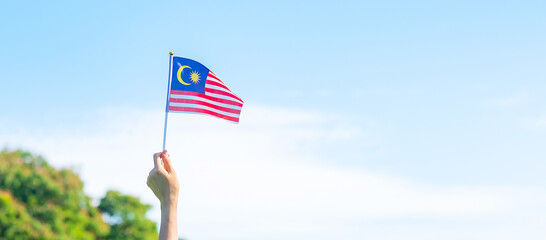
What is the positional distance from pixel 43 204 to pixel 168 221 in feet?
111

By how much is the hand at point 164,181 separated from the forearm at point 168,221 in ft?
0.06

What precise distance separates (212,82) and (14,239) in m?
28.8

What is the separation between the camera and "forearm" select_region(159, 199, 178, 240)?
4.48 m

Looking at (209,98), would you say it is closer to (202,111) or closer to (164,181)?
(202,111)

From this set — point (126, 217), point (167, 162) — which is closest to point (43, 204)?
point (126, 217)

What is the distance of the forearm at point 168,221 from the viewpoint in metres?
4.48

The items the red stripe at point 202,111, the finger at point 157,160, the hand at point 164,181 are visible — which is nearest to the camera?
the hand at point 164,181

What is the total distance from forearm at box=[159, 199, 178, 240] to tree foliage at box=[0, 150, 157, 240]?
32006 mm

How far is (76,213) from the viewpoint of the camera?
37406 millimetres

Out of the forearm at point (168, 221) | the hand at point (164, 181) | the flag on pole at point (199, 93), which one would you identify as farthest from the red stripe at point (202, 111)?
the forearm at point (168, 221)

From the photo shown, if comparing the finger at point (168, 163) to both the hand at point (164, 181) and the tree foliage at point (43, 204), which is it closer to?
the hand at point (164, 181)

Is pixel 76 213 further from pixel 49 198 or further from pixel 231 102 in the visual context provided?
pixel 231 102

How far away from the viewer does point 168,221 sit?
15.0ft

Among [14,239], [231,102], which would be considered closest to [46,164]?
[14,239]
